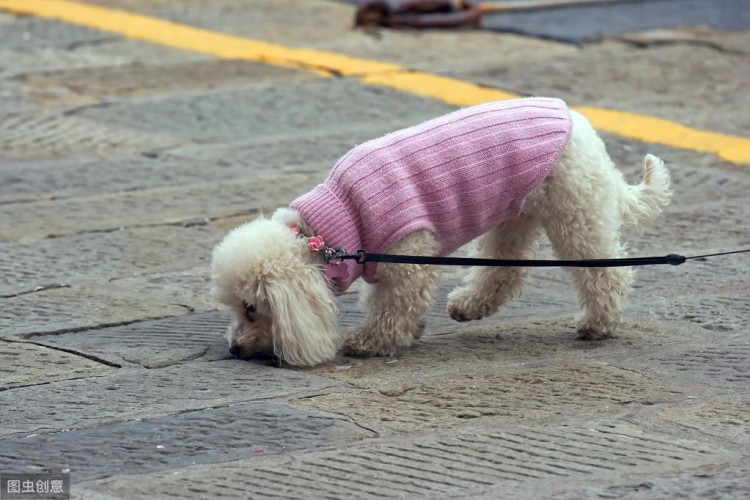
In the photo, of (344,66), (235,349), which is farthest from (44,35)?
(235,349)

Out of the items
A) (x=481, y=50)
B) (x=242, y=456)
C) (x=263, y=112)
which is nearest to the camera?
(x=242, y=456)

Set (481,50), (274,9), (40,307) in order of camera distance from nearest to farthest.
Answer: (40,307) < (481,50) < (274,9)

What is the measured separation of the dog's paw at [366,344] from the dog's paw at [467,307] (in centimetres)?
60

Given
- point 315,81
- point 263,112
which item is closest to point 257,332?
point 263,112

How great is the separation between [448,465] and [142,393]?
1.32m

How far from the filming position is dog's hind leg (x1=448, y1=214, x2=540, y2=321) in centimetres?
607

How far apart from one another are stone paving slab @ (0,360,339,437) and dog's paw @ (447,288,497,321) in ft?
3.33

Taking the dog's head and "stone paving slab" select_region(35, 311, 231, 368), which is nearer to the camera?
the dog's head

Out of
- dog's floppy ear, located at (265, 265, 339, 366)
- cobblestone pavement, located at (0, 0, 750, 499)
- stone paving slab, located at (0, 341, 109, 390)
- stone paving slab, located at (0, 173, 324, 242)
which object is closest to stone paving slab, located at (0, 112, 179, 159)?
cobblestone pavement, located at (0, 0, 750, 499)

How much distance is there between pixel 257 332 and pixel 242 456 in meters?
1.01

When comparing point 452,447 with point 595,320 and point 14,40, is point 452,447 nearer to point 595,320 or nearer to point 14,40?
point 595,320

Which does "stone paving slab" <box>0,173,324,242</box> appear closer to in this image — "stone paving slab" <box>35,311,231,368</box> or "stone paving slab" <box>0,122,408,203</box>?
"stone paving slab" <box>0,122,408,203</box>

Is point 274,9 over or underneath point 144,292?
over

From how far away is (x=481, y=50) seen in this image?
1167cm
